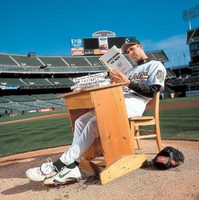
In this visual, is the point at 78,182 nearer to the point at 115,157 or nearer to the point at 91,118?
the point at 115,157

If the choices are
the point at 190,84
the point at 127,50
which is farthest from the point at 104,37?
the point at 127,50

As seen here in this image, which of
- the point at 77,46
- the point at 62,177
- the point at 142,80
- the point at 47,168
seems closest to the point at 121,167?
the point at 62,177

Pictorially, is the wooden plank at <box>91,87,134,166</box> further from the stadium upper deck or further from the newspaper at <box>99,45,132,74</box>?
the stadium upper deck

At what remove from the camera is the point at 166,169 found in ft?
12.1

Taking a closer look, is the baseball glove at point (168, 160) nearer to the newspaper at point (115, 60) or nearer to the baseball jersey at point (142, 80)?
the baseball jersey at point (142, 80)

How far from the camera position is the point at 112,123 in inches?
147

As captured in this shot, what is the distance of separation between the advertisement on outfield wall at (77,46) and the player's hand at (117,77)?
2246 inches

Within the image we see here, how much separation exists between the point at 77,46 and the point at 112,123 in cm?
5796

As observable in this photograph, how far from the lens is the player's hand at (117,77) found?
3973 mm

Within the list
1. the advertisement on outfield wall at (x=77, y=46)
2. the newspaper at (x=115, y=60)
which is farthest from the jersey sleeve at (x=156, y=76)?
the advertisement on outfield wall at (x=77, y=46)

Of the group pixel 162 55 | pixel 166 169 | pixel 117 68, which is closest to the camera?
pixel 166 169

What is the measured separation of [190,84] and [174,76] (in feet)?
30.3

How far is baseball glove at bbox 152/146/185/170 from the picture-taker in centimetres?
368

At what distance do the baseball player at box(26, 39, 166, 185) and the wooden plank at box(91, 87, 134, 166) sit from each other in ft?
0.43
